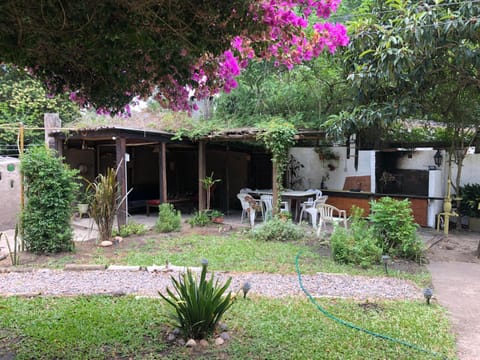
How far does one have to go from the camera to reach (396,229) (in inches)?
227

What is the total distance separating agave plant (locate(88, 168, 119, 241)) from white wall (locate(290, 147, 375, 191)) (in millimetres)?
5997

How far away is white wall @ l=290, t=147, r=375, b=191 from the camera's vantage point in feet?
32.6

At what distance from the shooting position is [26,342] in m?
2.96

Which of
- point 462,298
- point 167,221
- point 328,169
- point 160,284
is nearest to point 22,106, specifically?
point 167,221

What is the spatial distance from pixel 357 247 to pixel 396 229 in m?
0.74

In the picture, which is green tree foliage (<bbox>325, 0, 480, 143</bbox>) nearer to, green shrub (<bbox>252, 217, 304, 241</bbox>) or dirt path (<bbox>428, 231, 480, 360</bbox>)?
green shrub (<bbox>252, 217, 304, 241</bbox>)

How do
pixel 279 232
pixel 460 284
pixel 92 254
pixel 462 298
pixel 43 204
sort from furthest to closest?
pixel 279 232
pixel 92 254
pixel 43 204
pixel 460 284
pixel 462 298

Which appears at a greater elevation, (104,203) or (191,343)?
(104,203)

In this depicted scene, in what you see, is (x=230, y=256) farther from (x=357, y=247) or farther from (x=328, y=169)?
(x=328, y=169)

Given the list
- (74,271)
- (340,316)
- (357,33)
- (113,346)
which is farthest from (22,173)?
(357,33)

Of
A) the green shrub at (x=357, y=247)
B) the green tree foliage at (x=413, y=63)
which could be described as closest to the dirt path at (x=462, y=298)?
the green shrub at (x=357, y=247)

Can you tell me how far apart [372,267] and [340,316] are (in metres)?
2.05

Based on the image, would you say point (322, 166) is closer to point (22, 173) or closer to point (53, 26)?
point (22, 173)

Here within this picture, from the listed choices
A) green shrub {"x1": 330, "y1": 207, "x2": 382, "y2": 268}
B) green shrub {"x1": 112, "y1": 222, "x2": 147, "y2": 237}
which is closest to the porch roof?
green shrub {"x1": 112, "y1": 222, "x2": 147, "y2": 237}
